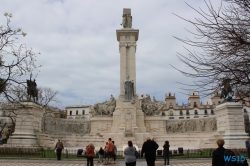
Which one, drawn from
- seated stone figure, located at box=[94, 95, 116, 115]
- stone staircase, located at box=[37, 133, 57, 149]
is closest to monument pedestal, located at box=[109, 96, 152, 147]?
seated stone figure, located at box=[94, 95, 116, 115]

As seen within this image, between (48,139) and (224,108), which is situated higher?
(224,108)

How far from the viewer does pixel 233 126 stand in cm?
2297

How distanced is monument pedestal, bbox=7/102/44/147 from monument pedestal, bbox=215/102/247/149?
56.8ft

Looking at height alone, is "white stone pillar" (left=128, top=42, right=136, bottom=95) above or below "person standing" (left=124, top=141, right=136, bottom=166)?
above

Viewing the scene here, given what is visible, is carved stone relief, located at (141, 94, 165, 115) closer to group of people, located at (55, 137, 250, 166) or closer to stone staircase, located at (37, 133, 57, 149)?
stone staircase, located at (37, 133, 57, 149)

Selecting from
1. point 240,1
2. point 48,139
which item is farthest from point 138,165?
point 48,139

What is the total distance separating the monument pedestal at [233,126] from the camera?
2212 cm

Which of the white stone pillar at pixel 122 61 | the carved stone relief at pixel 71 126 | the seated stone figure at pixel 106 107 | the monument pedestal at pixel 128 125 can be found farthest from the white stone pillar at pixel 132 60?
the carved stone relief at pixel 71 126

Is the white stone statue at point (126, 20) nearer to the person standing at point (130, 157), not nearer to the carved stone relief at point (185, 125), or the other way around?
the carved stone relief at point (185, 125)

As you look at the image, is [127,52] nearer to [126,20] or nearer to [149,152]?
[126,20]

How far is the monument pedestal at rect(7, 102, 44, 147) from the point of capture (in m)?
22.4

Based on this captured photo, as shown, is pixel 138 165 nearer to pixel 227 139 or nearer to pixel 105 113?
pixel 227 139

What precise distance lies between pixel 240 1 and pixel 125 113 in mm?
23747

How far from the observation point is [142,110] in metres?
31.6
